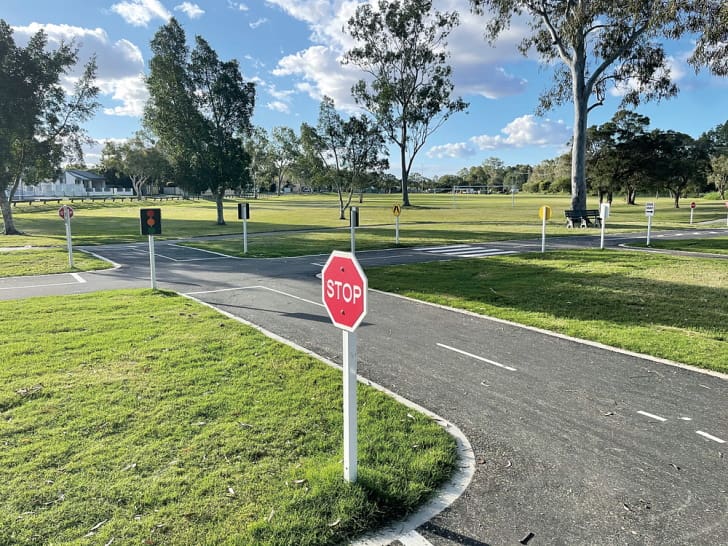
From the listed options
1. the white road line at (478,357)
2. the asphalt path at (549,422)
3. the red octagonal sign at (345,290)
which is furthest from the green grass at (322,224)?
the red octagonal sign at (345,290)

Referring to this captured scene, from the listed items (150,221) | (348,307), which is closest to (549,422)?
(348,307)

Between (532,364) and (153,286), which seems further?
(153,286)

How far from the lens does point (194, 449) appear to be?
3809mm

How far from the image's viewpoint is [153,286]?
10734mm

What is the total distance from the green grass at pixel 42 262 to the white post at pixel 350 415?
44.7 feet

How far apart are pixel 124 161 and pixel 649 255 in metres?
87.4

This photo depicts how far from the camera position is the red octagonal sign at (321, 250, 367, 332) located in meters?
3.01

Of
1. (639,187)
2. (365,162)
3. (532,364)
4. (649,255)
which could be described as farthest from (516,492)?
(639,187)

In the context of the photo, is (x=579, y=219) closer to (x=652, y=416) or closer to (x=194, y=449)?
(x=652, y=416)

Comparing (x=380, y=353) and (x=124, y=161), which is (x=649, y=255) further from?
(x=124, y=161)

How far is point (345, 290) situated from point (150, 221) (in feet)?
28.9

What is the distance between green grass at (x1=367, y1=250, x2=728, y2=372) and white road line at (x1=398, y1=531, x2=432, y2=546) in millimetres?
4606

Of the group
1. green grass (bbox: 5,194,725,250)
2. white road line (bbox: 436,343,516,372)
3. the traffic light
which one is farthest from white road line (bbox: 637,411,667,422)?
green grass (bbox: 5,194,725,250)

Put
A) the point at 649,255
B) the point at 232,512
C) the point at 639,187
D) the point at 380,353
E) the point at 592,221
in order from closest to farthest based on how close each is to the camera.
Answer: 1. the point at 232,512
2. the point at 380,353
3. the point at 649,255
4. the point at 592,221
5. the point at 639,187
